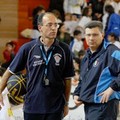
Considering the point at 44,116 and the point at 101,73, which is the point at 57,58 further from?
the point at 44,116

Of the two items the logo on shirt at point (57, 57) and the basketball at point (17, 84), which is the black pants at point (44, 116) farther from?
the logo on shirt at point (57, 57)

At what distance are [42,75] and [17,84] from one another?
54cm

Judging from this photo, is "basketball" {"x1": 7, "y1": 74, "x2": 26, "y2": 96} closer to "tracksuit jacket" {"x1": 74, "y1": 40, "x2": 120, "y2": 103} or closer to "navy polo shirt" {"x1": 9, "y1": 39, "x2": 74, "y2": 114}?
"navy polo shirt" {"x1": 9, "y1": 39, "x2": 74, "y2": 114}

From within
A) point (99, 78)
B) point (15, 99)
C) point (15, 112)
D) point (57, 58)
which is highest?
point (57, 58)

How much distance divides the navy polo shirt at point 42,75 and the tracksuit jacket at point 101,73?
227mm

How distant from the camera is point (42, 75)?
406 cm

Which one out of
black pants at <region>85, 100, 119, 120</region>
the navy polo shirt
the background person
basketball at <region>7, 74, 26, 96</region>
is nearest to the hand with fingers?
the background person

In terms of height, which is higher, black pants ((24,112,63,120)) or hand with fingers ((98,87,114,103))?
hand with fingers ((98,87,114,103))

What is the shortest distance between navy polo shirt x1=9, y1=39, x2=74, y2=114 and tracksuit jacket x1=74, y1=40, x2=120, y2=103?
8.9 inches

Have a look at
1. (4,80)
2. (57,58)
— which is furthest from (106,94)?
(4,80)

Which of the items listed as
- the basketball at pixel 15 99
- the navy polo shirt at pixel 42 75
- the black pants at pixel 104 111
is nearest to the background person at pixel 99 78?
the black pants at pixel 104 111

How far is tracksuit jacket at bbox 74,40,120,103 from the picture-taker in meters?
3.87

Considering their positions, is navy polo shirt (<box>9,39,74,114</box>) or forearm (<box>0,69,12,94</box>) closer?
navy polo shirt (<box>9,39,74,114</box>)

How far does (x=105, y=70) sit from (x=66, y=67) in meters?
0.44
